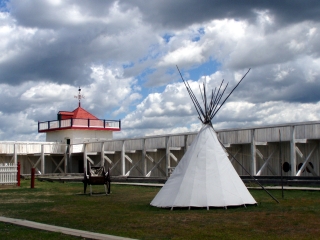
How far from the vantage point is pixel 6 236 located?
30.1 ft

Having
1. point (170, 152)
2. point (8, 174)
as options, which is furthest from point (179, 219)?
point (170, 152)

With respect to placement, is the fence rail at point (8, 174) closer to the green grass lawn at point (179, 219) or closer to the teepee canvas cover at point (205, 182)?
the green grass lawn at point (179, 219)

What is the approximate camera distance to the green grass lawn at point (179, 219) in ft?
29.3

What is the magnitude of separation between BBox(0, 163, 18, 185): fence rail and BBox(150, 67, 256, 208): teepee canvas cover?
15589mm

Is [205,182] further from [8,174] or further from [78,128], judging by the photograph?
[78,128]

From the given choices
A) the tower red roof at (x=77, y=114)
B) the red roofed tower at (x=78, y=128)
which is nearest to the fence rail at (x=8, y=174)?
the red roofed tower at (x=78, y=128)

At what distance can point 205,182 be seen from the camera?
509 inches

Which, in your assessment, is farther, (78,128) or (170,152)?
(78,128)

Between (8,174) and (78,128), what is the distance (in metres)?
16.8

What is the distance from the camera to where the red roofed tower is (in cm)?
4369

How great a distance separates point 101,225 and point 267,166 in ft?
57.0

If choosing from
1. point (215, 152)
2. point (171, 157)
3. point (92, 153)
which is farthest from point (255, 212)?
point (92, 153)

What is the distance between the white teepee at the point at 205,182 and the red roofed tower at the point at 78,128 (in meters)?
30.0

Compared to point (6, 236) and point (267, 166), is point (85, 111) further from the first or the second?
point (6, 236)
